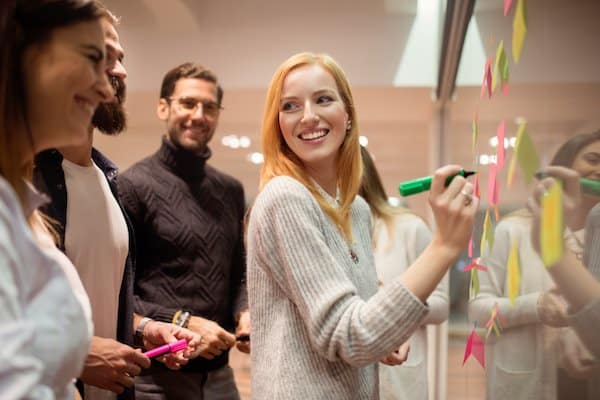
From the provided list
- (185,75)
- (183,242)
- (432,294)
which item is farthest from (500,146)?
(185,75)

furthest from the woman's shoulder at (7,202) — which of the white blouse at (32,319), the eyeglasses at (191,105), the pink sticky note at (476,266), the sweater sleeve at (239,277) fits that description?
the eyeglasses at (191,105)

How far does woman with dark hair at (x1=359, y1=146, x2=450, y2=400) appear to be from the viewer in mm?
1967

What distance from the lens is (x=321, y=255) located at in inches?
35.5

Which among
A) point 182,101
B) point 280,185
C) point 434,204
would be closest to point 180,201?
point 182,101

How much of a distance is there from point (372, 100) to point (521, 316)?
2032 millimetres

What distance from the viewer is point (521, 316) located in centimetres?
86

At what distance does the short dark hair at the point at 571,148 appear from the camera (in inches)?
22.3

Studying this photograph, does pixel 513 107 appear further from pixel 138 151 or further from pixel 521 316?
pixel 138 151

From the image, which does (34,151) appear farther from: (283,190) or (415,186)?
(415,186)

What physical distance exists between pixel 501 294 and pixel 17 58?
2.57 feet

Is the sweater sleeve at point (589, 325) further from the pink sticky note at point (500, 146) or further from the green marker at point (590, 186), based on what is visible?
the pink sticky note at point (500, 146)

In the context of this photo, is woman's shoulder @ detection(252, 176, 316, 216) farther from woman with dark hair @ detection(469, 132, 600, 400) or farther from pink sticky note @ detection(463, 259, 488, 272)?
pink sticky note @ detection(463, 259, 488, 272)

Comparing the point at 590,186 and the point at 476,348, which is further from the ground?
the point at 590,186

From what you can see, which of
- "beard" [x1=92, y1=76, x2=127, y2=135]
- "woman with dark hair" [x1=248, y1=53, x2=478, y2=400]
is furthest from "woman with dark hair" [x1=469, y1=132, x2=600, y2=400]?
"beard" [x1=92, y1=76, x2=127, y2=135]
